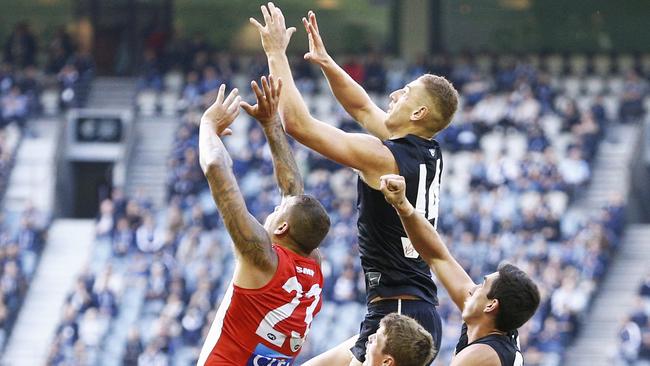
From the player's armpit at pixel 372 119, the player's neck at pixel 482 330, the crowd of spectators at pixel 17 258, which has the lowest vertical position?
the crowd of spectators at pixel 17 258

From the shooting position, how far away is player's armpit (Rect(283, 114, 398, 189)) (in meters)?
7.64

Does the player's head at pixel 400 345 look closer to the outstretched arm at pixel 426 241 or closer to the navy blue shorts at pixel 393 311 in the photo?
the outstretched arm at pixel 426 241

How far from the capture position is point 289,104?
7.70 metres

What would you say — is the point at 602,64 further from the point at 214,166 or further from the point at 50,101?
the point at 214,166

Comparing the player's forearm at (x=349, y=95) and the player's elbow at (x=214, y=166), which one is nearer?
the player's elbow at (x=214, y=166)

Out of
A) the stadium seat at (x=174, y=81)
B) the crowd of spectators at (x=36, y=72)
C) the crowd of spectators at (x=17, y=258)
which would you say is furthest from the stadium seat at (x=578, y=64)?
the crowd of spectators at (x=17, y=258)

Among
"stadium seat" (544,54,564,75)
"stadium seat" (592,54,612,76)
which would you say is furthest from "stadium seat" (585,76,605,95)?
"stadium seat" (544,54,564,75)

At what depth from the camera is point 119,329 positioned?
23172 mm

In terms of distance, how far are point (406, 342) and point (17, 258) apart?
19.4m

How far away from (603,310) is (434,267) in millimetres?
16467

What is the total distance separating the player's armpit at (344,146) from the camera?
25.1ft

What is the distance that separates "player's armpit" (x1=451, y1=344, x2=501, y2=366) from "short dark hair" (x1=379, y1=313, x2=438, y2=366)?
31cm

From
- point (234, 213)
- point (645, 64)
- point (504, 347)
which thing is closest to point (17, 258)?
point (645, 64)

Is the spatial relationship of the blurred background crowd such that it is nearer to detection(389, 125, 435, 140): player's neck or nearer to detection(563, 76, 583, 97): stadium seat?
detection(563, 76, 583, 97): stadium seat
